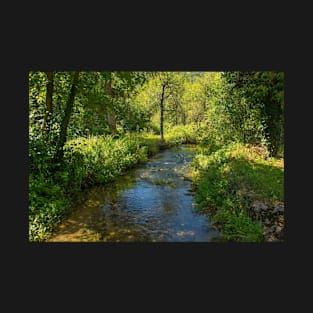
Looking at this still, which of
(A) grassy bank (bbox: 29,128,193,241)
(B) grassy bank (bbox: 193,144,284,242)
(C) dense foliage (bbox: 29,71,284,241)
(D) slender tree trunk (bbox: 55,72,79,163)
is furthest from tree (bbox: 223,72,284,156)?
(A) grassy bank (bbox: 29,128,193,241)

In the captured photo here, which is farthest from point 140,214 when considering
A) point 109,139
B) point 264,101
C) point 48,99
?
point 109,139

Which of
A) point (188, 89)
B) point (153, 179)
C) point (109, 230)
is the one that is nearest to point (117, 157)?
point (153, 179)

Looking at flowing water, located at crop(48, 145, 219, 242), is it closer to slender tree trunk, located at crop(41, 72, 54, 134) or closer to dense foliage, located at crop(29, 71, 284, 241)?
dense foliage, located at crop(29, 71, 284, 241)

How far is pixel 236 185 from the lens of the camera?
809 centimetres

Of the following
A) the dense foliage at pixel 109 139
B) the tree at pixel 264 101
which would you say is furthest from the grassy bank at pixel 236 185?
the tree at pixel 264 101

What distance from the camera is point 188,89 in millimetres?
17703

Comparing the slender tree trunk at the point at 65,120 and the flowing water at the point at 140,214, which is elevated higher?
the slender tree trunk at the point at 65,120

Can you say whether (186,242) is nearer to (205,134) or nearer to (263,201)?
(263,201)

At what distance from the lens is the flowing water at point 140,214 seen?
6605mm

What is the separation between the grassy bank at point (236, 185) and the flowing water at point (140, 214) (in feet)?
1.04

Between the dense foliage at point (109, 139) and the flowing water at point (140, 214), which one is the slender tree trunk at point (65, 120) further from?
the flowing water at point (140, 214)

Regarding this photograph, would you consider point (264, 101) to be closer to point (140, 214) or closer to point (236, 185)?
point (236, 185)

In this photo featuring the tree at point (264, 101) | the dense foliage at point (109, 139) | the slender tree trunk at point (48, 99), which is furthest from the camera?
the tree at point (264, 101)

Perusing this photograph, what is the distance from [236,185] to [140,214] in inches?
90.3
